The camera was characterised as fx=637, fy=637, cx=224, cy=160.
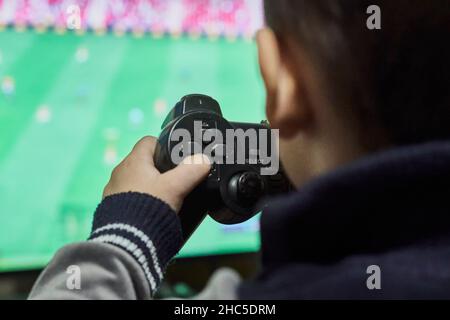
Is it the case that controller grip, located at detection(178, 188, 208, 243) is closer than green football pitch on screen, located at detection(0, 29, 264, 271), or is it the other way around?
controller grip, located at detection(178, 188, 208, 243)

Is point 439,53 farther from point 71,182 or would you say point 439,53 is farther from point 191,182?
point 71,182

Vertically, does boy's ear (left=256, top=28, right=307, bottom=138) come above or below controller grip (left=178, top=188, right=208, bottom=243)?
above

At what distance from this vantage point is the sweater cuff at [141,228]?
473 millimetres

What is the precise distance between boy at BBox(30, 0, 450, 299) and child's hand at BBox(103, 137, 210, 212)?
0.41 feet

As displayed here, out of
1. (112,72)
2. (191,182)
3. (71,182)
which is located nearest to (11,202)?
(71,182)

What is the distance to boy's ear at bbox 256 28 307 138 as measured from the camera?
1.28ft

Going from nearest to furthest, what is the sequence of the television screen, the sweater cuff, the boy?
the boy, the sweater cuff, the television screen

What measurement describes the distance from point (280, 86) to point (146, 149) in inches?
7.6

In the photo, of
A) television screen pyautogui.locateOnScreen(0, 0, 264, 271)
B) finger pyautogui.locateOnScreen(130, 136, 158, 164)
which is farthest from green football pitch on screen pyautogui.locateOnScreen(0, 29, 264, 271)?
finger pyautogui.locateOnScreen(130, 136, 158, 164)

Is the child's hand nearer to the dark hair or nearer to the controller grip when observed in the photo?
the controller grip

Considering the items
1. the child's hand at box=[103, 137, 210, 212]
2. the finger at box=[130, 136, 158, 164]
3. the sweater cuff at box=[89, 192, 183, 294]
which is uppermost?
the finger at box=[130, 136, 158, 164]

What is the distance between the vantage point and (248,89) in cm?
90

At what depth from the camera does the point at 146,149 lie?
1.81 ft

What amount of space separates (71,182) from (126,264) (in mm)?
365
